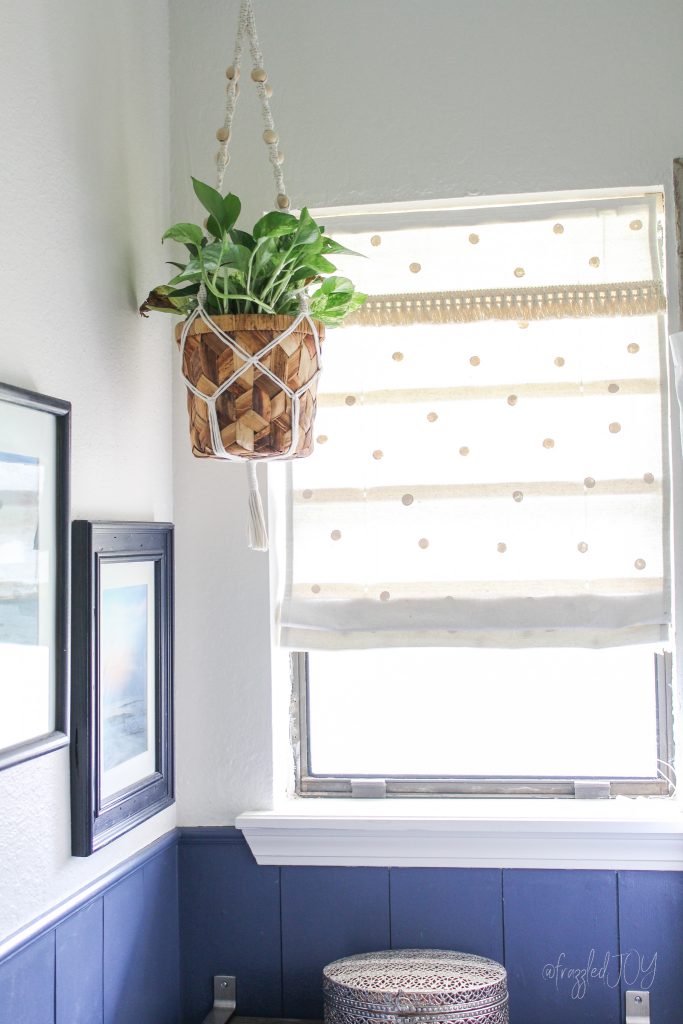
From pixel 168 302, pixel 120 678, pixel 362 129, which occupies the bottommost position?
pixel 120 678

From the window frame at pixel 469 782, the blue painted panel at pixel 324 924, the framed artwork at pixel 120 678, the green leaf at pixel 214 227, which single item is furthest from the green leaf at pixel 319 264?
the blue painted panel at pixel 324 924

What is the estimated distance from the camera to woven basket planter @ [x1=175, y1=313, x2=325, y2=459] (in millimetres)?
1351

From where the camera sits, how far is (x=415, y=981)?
1.46 meters

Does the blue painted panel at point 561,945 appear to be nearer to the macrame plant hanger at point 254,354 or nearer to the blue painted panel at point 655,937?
the blue painted panel at point 655,937

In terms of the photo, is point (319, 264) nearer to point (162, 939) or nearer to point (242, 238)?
point (242, 238)

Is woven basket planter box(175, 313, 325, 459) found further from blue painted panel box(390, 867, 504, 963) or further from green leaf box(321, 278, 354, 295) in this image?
blue painted panel box(390, 867, 504, 963)

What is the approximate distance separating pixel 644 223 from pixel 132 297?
866 millimetres

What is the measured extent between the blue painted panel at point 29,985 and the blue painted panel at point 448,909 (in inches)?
24.9

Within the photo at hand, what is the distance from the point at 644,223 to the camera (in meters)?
1.69

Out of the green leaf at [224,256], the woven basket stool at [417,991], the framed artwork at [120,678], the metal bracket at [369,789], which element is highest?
the green leaf at [224,256]

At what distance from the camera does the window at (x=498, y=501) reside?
168cm

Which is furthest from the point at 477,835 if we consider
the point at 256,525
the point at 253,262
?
the point at 253,262

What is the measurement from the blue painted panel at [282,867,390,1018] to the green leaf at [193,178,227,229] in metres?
1.06

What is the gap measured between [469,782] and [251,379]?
2.81 feet
